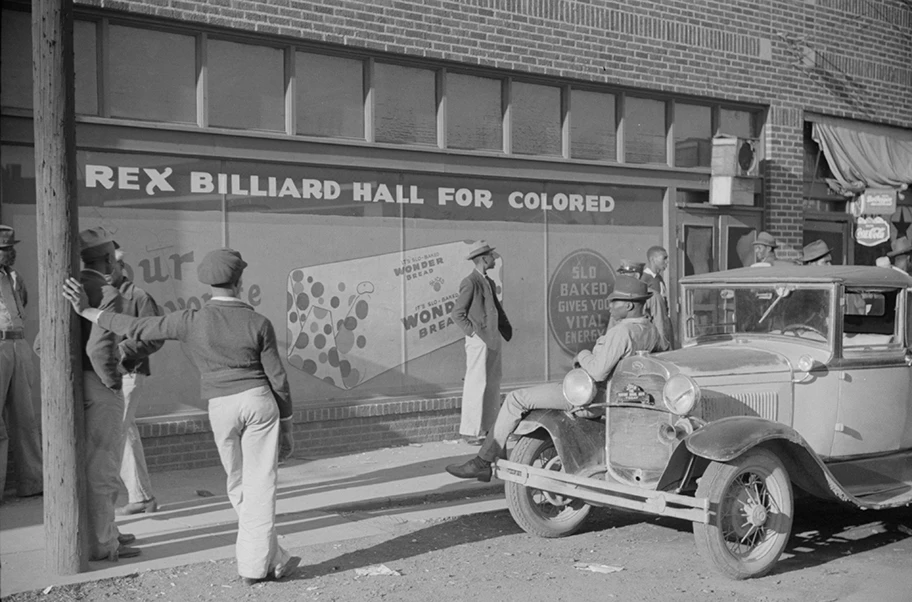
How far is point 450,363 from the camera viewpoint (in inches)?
448

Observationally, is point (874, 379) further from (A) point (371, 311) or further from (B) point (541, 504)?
(A) point (371, 311)

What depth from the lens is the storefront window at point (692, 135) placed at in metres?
13.4

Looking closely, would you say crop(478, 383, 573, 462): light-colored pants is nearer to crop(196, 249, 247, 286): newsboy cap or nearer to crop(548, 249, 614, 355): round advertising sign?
crop(196, 249, 247, 286): newsboy cap

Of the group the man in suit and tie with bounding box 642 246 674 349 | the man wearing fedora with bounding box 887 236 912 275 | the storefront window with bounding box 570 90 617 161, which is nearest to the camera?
the man in suit and tie with bounding box 642 246 674 349

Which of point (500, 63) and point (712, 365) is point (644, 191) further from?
point (712, 365)

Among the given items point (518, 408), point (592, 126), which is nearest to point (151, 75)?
point (518, 408)

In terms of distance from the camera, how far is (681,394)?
21.3 ft

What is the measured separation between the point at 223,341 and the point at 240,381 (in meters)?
0.24

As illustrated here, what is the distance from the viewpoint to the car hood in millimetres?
6914

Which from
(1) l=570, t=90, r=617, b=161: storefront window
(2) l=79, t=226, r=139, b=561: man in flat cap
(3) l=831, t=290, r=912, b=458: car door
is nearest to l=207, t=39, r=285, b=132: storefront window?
(2) l=79, t=226, r=139, b=561: man in flat cap

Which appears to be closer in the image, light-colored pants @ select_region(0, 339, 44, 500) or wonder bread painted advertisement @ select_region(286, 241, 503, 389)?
light-colored pants @ select_region(0, 339, 44, 500)

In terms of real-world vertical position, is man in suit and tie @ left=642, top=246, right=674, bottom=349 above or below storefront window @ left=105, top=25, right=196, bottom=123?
below

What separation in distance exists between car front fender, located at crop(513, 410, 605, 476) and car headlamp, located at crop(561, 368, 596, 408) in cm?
17

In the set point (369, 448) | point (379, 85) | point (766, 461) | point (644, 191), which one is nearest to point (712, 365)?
point (766, 461)
